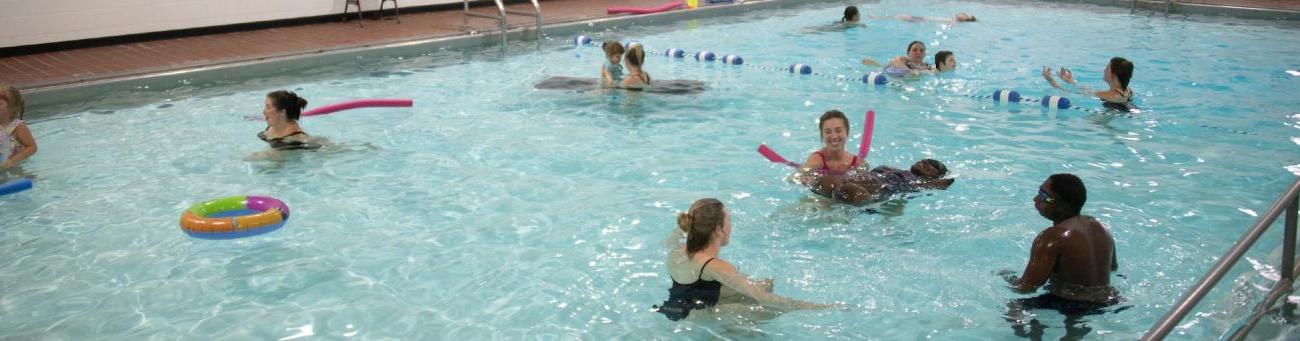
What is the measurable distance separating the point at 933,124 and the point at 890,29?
23.0ft

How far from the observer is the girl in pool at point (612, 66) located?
10047 mm

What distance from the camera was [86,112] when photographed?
9273 mm

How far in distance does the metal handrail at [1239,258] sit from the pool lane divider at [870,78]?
5153 mm

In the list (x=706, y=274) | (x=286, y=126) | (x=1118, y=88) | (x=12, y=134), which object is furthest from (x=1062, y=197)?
(x=12, y=134)

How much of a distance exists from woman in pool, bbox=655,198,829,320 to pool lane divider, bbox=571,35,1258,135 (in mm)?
5584

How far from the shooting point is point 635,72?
10016mm

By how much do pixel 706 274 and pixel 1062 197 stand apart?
5.09ft

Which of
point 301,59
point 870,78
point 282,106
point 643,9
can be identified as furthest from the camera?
point 643,9

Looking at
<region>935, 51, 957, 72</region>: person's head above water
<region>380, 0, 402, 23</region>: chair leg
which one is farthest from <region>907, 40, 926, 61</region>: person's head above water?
<region>380, 0, 402, 23</region>: chair leg

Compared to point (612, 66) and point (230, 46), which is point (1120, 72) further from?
point (230, 46)

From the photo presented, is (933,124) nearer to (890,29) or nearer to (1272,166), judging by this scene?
(1272,166)

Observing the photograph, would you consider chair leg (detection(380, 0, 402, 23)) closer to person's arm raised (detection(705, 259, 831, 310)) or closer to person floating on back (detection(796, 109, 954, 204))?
person floating on back (detection(796, 109, 954, 204))

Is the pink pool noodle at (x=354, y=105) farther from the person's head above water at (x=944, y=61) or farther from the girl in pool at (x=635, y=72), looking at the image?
the person's head above water at (x=944, y=61)

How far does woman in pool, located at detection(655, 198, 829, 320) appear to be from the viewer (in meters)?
4.36
